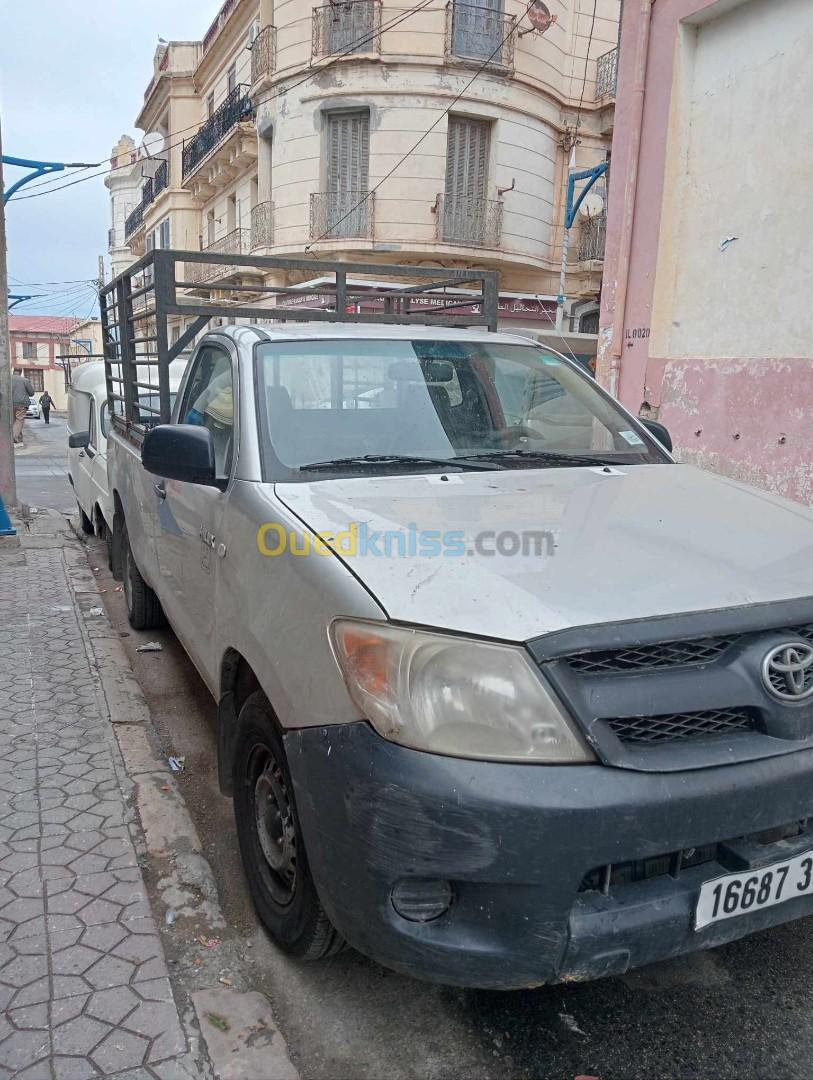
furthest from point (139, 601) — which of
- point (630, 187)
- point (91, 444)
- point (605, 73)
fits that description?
point (605, 73)

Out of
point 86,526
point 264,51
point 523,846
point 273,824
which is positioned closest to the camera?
point 523,846

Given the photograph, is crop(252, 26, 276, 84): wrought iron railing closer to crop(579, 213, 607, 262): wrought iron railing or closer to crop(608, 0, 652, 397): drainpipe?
crop(579, 213, 607, 262): wrought iron railing

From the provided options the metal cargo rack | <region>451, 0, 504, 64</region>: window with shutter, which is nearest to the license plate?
the metal cargo rack

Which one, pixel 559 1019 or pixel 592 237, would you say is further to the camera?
pixel 592 237

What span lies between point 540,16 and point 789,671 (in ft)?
68.3

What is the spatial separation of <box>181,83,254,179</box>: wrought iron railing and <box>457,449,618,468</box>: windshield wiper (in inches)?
860

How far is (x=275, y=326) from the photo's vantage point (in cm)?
361

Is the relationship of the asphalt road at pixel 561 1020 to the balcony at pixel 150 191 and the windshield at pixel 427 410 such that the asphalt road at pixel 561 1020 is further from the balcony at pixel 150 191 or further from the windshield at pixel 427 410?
the balcony at pixel 150 191

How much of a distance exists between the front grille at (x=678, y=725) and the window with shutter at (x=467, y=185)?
61.9 feet

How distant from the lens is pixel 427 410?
3221 mm

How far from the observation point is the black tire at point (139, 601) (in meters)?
5.45

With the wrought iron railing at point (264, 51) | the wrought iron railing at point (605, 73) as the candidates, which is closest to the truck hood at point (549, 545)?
the wrought iron railing at point (605, 73)

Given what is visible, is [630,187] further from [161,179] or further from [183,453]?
[161,179]

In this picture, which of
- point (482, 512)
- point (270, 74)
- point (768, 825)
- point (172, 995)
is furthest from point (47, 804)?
point (270, 74)
